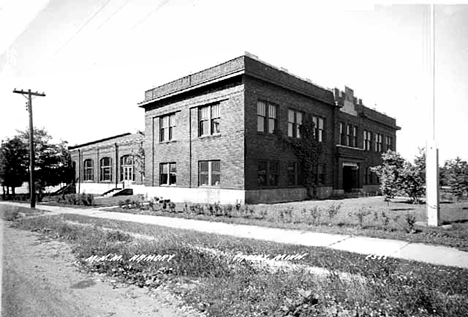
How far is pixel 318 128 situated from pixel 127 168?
21.2 m

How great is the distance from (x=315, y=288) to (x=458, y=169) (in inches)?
667

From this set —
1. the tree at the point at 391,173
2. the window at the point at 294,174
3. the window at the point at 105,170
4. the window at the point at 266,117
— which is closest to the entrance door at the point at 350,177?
Result: the window at the point at 294,174

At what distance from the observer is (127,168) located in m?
31.9

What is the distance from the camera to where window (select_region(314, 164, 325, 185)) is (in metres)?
23.4

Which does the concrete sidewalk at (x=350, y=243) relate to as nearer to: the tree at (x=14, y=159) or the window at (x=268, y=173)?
the window at (x=268, y=173)

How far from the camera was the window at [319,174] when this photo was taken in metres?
23.4

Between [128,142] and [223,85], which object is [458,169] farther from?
[128,142]

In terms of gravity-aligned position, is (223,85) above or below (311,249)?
above

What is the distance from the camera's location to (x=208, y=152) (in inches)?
771

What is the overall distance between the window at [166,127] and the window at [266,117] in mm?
7807

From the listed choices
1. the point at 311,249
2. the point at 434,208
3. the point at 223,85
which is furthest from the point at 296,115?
the point at 311,249

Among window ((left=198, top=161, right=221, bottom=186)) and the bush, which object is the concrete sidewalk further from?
the bush

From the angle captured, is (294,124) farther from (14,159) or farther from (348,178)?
(14,159)

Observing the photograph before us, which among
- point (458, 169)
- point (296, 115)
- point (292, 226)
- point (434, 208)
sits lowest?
point (292, 226)
